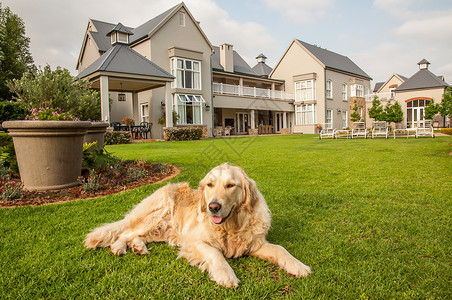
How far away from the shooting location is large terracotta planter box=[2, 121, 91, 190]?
4.23m

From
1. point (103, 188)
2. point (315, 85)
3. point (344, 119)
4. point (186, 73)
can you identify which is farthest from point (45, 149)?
point (344, 119)

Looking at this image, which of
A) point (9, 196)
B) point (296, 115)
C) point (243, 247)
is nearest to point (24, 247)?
point (9, 196)

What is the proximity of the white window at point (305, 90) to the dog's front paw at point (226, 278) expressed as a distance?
3161 centimetres

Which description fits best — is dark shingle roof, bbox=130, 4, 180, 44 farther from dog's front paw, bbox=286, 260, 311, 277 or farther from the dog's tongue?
dog's front paw, bbox=286, 260, 311, 277

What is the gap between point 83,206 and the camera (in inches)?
154

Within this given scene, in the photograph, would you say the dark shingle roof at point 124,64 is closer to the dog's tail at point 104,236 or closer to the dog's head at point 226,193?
the dog's tail at point 104,236

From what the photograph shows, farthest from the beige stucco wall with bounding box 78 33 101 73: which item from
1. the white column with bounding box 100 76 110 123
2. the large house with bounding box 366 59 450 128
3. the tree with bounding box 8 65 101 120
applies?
the large house with bounding box 366 59 450 128

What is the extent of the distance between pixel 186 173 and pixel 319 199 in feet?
9.41

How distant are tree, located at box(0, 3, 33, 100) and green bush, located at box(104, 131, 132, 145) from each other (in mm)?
17895

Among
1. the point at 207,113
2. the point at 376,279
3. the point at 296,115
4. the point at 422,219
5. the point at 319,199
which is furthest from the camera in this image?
the point at 296,115

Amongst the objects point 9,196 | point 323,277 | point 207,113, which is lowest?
point 323,277

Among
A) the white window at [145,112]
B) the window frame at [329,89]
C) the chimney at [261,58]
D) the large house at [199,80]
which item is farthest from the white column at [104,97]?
the chimney at [261,58]

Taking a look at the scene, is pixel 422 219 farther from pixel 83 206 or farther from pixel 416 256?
pixel 83 206

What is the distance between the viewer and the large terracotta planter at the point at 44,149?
13.9 ft
